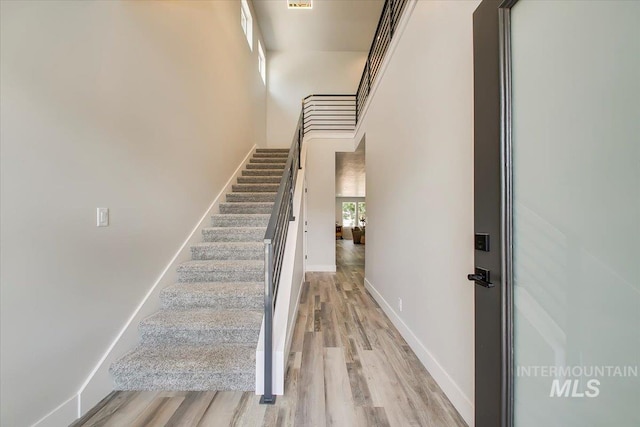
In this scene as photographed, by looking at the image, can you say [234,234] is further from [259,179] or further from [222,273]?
[259,179]

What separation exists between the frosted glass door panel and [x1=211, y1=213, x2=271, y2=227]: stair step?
8.92 feet

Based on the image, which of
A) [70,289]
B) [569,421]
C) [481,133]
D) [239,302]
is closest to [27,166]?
[70,289]

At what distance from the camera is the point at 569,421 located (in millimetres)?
866

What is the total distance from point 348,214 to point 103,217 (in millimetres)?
13985

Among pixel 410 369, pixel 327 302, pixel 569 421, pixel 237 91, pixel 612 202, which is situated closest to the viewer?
pixel 612 202

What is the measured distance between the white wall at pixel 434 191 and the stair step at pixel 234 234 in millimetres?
1551

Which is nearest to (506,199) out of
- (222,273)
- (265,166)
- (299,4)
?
(222,273)

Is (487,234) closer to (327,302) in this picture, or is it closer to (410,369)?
(410,369)

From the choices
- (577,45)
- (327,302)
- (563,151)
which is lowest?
(327,302)

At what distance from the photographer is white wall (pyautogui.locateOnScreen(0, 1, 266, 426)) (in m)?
1.24

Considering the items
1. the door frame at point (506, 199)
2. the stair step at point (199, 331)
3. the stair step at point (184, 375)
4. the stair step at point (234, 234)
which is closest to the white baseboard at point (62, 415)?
the stair step at point (184, 375)

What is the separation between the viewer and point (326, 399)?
5.39 ft

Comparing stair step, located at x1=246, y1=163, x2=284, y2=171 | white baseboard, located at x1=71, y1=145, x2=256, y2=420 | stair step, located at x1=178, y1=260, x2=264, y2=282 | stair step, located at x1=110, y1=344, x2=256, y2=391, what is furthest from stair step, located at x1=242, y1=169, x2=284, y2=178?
stair step, located at x1=110, y1=344, x2=256, y2=391

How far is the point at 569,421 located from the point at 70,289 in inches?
93.7
